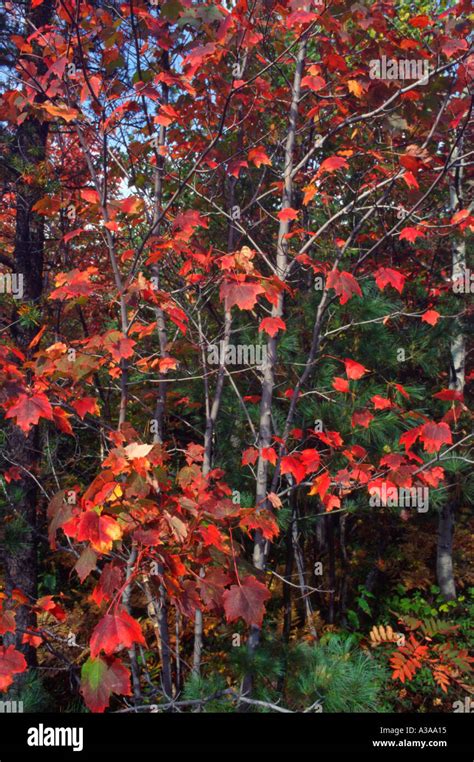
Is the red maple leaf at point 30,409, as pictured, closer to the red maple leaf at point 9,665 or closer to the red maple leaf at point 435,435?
the red maple leaf at point 9,665

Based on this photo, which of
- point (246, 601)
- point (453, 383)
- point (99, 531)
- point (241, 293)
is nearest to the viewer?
point (99, 531)

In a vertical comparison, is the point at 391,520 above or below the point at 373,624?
above

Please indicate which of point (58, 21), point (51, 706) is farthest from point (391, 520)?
point (58, 21)

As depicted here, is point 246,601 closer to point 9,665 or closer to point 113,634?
point 113,634

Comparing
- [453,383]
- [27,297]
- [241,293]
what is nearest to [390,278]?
[241,293]

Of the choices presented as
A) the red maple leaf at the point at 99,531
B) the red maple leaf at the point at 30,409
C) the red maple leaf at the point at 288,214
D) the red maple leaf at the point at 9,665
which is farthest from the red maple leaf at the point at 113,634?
the red maple leaf at the point at 288,214

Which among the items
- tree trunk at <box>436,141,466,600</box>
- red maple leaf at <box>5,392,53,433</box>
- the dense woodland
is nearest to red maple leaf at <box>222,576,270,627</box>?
the dense woodland

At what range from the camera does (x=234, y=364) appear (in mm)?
4230

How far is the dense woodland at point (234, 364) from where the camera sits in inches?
88.8

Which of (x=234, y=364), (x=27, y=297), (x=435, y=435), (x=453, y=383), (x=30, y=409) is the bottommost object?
(x=435, y=435)

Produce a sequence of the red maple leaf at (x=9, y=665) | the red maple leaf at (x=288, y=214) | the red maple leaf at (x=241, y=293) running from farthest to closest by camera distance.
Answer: the red maple leaf at (x=288, y=214) < the red maple leaf at (x=241, y=293) < the red maple leaf at (x=9, y=665)

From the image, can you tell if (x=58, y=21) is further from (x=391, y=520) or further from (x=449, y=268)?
(x=391, y=520)
